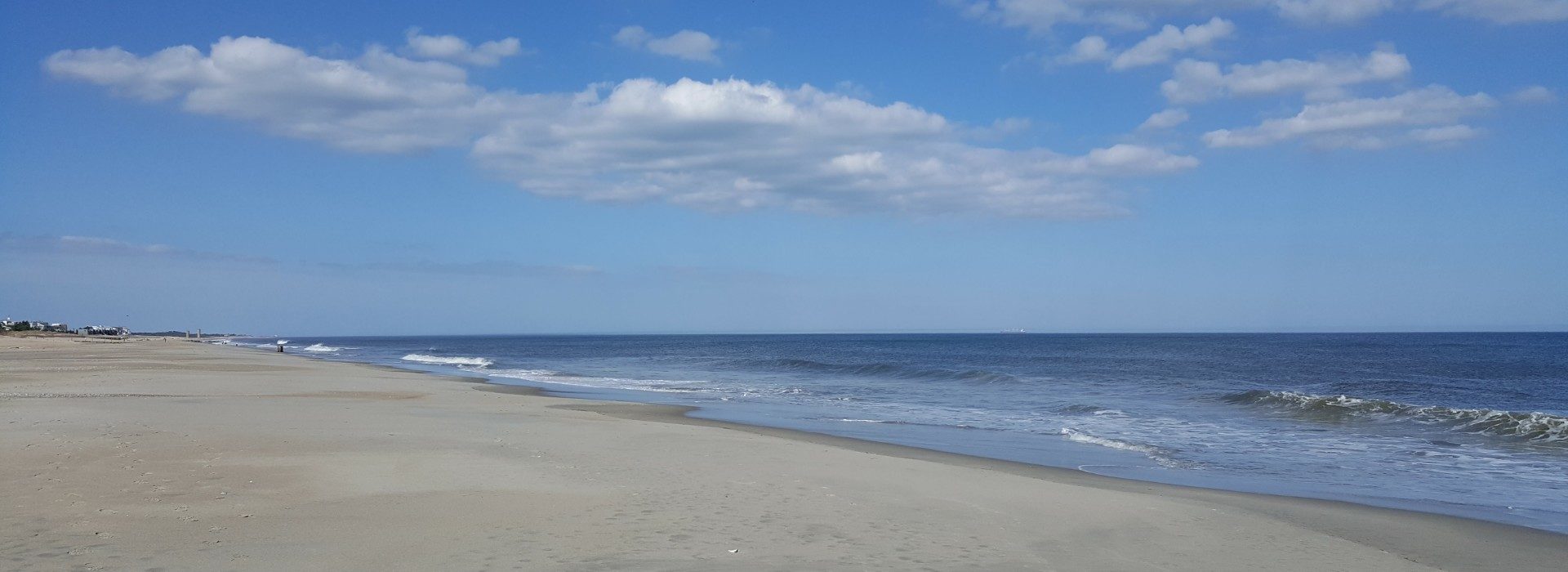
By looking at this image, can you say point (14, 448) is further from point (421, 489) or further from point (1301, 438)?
point (1301, 438)

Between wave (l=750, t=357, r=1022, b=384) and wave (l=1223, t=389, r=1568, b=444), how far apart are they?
1216cm

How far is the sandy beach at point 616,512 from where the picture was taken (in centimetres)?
743

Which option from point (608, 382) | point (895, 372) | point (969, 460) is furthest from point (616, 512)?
point (895, 372)

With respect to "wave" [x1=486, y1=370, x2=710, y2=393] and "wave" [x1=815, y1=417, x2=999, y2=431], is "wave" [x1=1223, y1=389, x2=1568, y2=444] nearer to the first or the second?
"wave" [x1=815, y1=417, x2=999, y2=431]

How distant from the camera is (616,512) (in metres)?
9.13

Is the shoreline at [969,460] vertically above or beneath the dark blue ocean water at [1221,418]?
above

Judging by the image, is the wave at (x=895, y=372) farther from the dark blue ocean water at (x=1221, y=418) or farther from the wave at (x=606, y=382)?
the wave at (x=606, y=382)

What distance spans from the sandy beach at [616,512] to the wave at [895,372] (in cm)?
2627

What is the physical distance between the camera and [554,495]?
32.7 ft

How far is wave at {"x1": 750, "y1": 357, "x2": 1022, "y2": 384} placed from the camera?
41472mm

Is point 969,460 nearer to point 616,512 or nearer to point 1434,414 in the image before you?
point 616,512

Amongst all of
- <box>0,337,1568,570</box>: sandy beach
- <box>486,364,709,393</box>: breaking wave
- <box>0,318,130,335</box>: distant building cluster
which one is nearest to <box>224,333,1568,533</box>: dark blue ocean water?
<box>486,364,709,393</box>: breaking wave

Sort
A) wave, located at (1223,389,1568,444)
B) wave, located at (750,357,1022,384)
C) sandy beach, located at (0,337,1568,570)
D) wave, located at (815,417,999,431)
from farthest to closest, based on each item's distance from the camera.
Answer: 1. wave, located at (750,357,1022,384)
2. wave, located at (815,417,999,431)
3. wave, located at (1223,389,1568,444)
4. sandy beach, located at (0,337,1568,570)

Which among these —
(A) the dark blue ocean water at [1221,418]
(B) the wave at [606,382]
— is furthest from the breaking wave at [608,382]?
(A) the dark blue ocean water at [1221,418]
